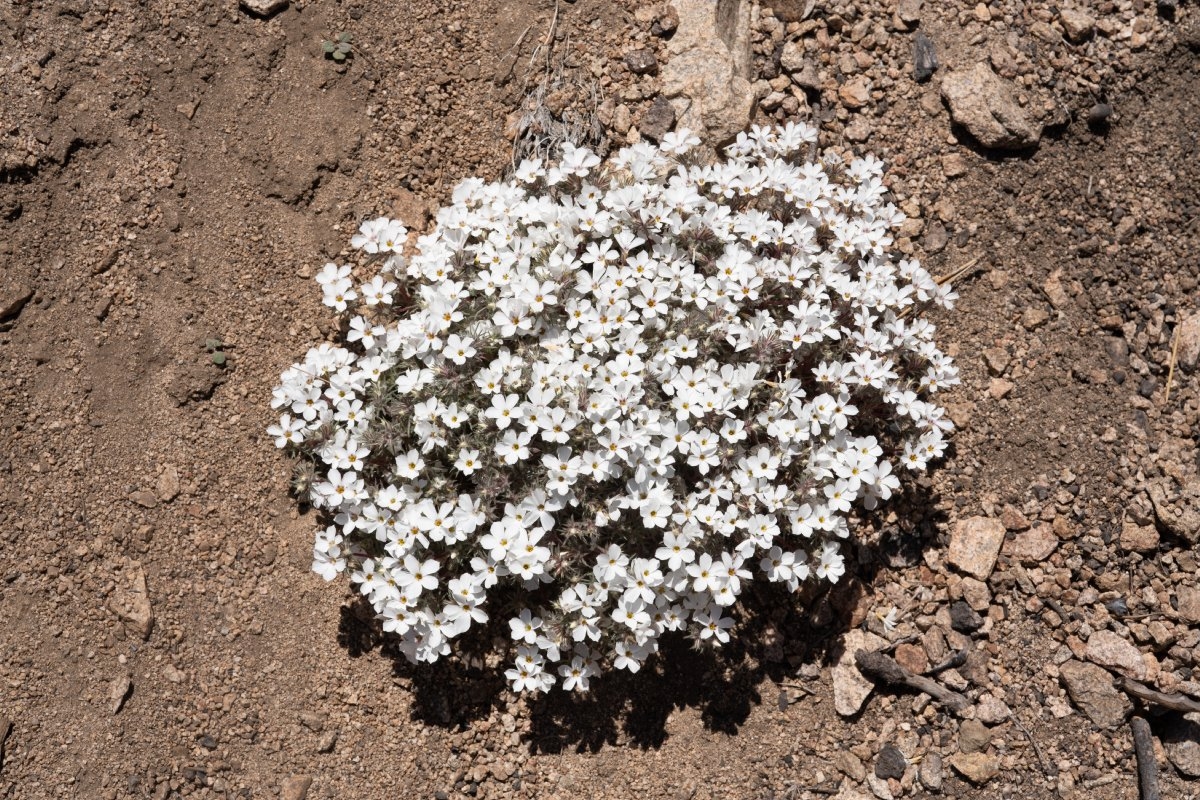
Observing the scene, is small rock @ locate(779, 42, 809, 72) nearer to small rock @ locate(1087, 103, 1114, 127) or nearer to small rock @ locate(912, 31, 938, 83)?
small rock @ locate(912, 31, 938, 83)

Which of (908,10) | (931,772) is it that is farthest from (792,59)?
(931,772)

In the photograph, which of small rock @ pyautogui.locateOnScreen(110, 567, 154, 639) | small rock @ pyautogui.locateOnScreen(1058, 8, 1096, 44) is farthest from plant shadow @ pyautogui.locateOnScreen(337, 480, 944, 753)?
small rock @ pyautogui.locateOnScreen(1058, 8, 1096, 44)

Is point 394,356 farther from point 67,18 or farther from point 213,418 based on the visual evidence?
point 67,18

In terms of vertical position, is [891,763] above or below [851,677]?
below

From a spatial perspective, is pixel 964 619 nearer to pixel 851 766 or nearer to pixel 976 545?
pixel 976 545

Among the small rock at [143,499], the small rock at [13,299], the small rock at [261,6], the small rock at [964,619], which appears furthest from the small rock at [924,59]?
the small rock at [13,299]

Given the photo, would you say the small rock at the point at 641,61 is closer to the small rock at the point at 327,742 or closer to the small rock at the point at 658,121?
the small rock at the point at 658,121
